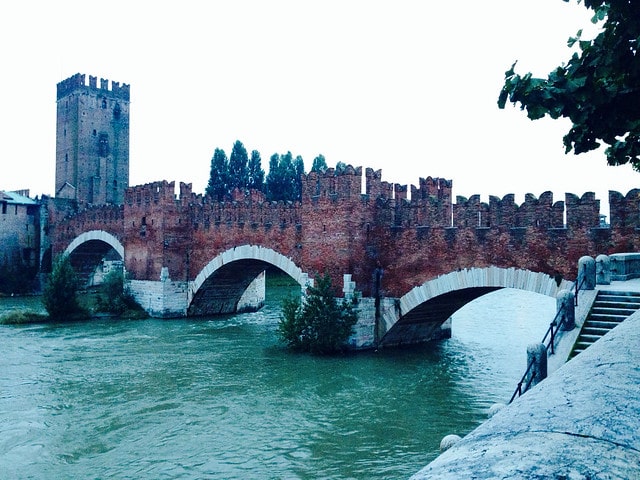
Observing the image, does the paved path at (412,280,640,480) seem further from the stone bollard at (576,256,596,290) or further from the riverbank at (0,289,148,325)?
the riverbank at (0,289,148,325)

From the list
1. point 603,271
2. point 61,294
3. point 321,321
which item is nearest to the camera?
point 603,271

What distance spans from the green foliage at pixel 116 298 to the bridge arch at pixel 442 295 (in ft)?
43.3

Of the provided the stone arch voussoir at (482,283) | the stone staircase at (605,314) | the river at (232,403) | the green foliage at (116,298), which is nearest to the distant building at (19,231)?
the green foliage at (116,298)

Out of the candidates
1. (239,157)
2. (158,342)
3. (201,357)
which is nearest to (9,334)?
(158,342)

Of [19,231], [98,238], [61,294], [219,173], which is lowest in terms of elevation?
[61,294]

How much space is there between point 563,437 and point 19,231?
133ft

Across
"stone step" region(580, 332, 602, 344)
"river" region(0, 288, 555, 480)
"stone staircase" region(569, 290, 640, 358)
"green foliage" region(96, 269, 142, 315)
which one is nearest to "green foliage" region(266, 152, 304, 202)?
"green foliage" region(96, 269, 142, 315)

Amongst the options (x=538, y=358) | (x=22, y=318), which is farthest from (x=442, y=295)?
(x=22, y=318)

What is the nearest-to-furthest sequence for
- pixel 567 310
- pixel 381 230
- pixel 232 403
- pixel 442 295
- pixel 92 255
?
pixel 567 310, pixel 232 403, pixel 442 295, pixel 381 230, pixel 92 255

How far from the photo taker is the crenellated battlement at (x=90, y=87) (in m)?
44.2

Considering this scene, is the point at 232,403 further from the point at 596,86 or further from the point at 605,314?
the point at 596,86

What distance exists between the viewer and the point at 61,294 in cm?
2398

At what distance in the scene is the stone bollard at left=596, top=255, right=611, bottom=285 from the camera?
409 inches

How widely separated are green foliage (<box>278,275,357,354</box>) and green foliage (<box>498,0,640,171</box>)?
34.9 ft
